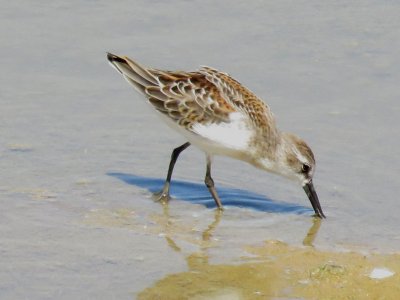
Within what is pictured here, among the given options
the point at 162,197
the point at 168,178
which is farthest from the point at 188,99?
the point at 162,197

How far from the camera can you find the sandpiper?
27.4 feet

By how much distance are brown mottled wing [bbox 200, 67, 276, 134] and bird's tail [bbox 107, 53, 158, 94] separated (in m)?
0.51

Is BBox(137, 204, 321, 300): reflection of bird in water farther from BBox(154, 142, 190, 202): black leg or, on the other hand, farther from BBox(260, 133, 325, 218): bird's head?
BBox(260, 133, 325, 218): bird's head

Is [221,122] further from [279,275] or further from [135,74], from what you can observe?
[279,275]

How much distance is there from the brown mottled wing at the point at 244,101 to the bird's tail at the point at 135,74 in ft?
1.66

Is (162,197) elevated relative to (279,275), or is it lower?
lower

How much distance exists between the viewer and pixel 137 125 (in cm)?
959

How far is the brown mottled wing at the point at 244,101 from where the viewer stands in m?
8.43

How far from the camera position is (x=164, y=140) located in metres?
9.45

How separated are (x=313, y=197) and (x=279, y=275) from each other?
5.62 ft

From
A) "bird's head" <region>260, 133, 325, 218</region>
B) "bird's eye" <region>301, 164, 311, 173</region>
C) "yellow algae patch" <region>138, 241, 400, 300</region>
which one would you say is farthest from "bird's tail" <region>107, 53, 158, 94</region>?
"yellow algae patch" <region>138, 241, 400, 300</region>

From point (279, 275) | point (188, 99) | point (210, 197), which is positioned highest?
point (188, 99)

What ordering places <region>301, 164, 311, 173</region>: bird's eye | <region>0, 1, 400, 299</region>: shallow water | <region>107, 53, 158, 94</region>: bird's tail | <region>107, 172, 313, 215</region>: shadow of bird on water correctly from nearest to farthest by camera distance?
<region>0, 1, 400, 299</region>: shallow water → <region>107, 172, 313, 215</region>: shadow of bird on water → <region>301, 164, 311, 173</region>: bird's eye → <region>107, 53, 158, 94</region>: bird's tail

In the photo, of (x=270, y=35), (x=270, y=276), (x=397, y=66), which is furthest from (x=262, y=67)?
(x=270, y=276)
